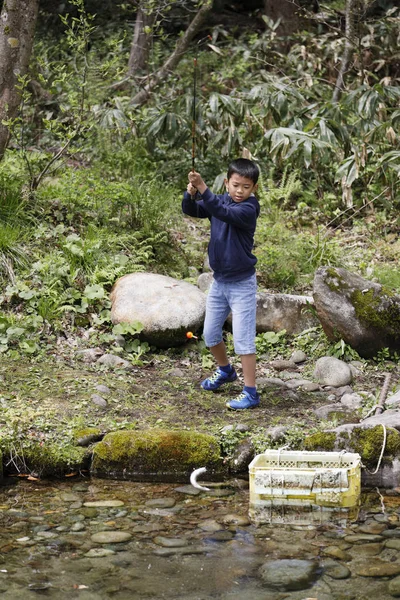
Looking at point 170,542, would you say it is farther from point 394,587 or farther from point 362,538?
point 394,587

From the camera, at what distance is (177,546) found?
3684 millimetres

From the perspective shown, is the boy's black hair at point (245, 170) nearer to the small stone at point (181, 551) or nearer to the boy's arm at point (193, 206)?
the boy's arm at point (193, 206)

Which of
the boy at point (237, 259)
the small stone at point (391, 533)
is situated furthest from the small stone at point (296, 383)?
the small stone at point (391, 533)

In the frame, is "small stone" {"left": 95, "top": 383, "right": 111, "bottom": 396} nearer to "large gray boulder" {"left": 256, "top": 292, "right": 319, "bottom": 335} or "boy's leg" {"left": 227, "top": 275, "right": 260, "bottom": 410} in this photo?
"boy's leg" {"left": 227, "top": 275, "right": 260, "bottom": 410}

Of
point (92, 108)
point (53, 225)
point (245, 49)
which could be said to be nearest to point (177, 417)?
point (53, 225)

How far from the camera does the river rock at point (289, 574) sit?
328 cm

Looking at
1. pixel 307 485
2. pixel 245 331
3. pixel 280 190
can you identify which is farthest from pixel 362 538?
pixel 280 190

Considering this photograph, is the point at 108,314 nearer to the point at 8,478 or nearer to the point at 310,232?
the point at 8,478

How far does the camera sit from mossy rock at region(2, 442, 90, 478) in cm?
463

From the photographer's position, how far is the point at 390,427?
4.64 m

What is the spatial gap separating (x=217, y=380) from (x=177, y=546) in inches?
80.3

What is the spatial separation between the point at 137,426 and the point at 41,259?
96.9 inches

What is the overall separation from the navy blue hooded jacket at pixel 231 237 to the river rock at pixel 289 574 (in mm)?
2167

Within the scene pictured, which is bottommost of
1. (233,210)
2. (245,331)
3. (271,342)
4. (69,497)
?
(69,497)
